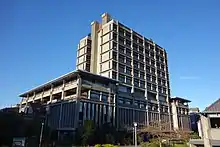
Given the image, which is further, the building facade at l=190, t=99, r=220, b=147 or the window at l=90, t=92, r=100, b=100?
the window at l=90, t=92, r=100, b=100

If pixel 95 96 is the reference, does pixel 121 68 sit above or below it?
above

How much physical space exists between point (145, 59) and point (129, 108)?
2721cm

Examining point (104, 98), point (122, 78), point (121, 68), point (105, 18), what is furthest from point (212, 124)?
point (105, 18)

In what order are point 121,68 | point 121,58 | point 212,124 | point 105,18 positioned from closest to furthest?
point 212,124 < point 121,68 < point 121,58 < point 105,18

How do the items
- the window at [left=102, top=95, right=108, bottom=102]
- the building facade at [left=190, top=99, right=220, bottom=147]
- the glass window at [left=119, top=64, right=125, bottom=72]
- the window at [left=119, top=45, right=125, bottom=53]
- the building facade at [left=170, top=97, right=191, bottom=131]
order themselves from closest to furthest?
the building facade at [left=190, top=99, right=220, bottom=147]
the window at [left=102, top=95, right=108, bottom=102]
the glass window at [left=119, top=64, right=125, bottom=72]
the window at [left=119, top=45, right=125, bottom=53]
the building facade at [left=170, top=97, right=191, bottom=131]

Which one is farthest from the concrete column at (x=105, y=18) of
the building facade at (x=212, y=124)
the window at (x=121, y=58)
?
the building facade at (x=212, y=124)

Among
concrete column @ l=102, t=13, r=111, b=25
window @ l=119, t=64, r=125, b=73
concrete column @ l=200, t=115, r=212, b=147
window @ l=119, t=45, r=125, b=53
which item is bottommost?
concrete column @ l=200, t=115, r=212, b=147

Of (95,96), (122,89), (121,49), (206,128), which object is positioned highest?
(121,49)

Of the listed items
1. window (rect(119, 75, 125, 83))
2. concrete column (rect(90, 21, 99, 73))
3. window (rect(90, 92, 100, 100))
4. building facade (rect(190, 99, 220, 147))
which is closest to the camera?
building facade (rect(190, 99, 220, 147))

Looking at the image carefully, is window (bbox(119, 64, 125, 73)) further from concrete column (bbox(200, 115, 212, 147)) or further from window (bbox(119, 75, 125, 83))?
concrete column (bbox(200, 115, 212, 147))

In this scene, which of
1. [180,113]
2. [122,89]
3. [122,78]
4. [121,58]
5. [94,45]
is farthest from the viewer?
[180,113]

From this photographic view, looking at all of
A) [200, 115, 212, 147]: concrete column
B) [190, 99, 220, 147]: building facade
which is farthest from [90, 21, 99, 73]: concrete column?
[200, 115, 212, 147]: concrete column

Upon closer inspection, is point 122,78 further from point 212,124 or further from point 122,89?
point 212,124

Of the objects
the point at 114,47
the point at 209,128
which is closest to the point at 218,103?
the point at 209,128
